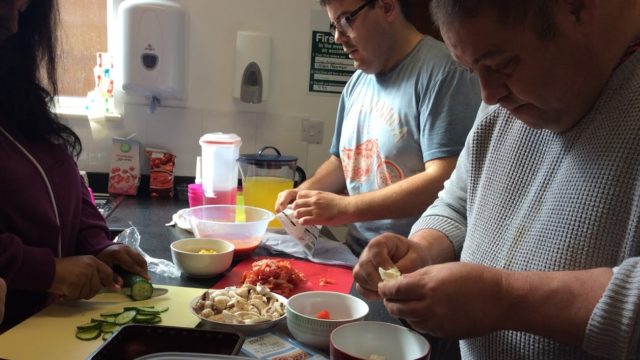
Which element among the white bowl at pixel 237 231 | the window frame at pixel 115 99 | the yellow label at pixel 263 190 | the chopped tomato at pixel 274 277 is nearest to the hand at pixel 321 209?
the white bowl at pixel 237 231

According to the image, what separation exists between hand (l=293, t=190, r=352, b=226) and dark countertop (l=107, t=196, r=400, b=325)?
0.62 ft

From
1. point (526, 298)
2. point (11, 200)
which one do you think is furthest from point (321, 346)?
point (11, 200)

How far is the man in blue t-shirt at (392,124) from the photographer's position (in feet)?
5.25

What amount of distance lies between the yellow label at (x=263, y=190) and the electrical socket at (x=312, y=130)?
717 mm

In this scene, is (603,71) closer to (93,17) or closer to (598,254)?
(598,254)

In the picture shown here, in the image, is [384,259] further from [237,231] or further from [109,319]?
[237,231]

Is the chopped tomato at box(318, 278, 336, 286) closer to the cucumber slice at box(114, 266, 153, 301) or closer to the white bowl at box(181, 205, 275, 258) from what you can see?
the white bowl at box(181, 205, 275, 258)

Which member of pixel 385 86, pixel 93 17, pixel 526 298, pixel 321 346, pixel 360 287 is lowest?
pixel 321 346

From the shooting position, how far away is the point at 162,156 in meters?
2.63

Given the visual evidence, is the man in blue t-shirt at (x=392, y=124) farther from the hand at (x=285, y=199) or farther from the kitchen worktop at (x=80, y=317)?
the kitchen worktop at (x=80, y=317)

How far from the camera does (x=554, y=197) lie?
84 cm

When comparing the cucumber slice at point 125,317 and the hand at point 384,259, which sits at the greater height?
the hand at point 384,259

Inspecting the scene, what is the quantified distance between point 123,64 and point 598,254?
2.23 m

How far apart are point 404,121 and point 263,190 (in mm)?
607
